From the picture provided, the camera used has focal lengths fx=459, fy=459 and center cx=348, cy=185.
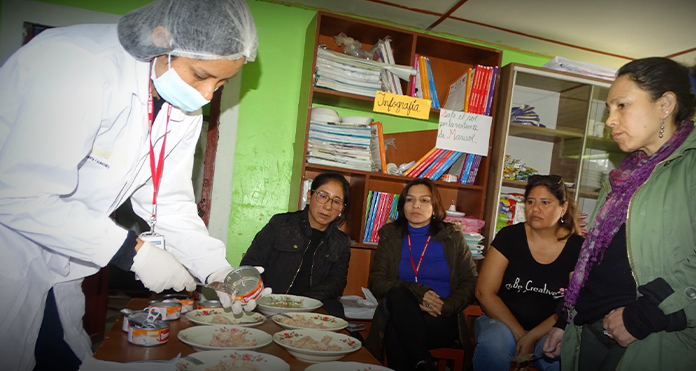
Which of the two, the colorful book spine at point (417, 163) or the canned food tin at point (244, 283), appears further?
the colorful book spine at point (417, 163)

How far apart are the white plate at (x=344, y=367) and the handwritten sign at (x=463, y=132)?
1.84 meters

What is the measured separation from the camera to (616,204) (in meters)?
1.47

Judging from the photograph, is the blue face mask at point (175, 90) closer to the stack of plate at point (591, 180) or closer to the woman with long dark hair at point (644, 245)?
the woman with long dark hair at point (644, 245)

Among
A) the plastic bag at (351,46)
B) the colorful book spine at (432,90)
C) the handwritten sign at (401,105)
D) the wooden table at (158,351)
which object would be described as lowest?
the wooden table at (158,351)

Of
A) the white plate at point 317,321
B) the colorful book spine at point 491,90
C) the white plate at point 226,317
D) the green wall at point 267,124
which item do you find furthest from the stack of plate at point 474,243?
the white plate at point 226,317

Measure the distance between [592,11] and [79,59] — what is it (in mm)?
2584

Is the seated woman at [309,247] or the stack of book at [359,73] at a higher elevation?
the stack of book at [359,73]

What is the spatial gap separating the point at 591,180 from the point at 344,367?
2515 millimetres

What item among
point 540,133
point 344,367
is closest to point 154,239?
Result: point 344,367

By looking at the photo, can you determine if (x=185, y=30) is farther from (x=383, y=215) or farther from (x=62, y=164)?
(x=383, y=215)

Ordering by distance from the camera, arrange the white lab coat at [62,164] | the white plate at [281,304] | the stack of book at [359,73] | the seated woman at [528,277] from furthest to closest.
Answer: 1. the stack of book at [359,73]
2. the seated woman at [528,277]
3. the white plate at [281,304]
4. the white lab coat at [62,164]

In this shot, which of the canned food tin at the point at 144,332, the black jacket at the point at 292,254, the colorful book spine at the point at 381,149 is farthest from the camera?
the colorful book spine at the point at 381,149

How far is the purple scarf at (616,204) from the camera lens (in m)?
1.35

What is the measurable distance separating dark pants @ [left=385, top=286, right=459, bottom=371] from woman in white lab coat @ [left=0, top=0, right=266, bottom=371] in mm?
1072
